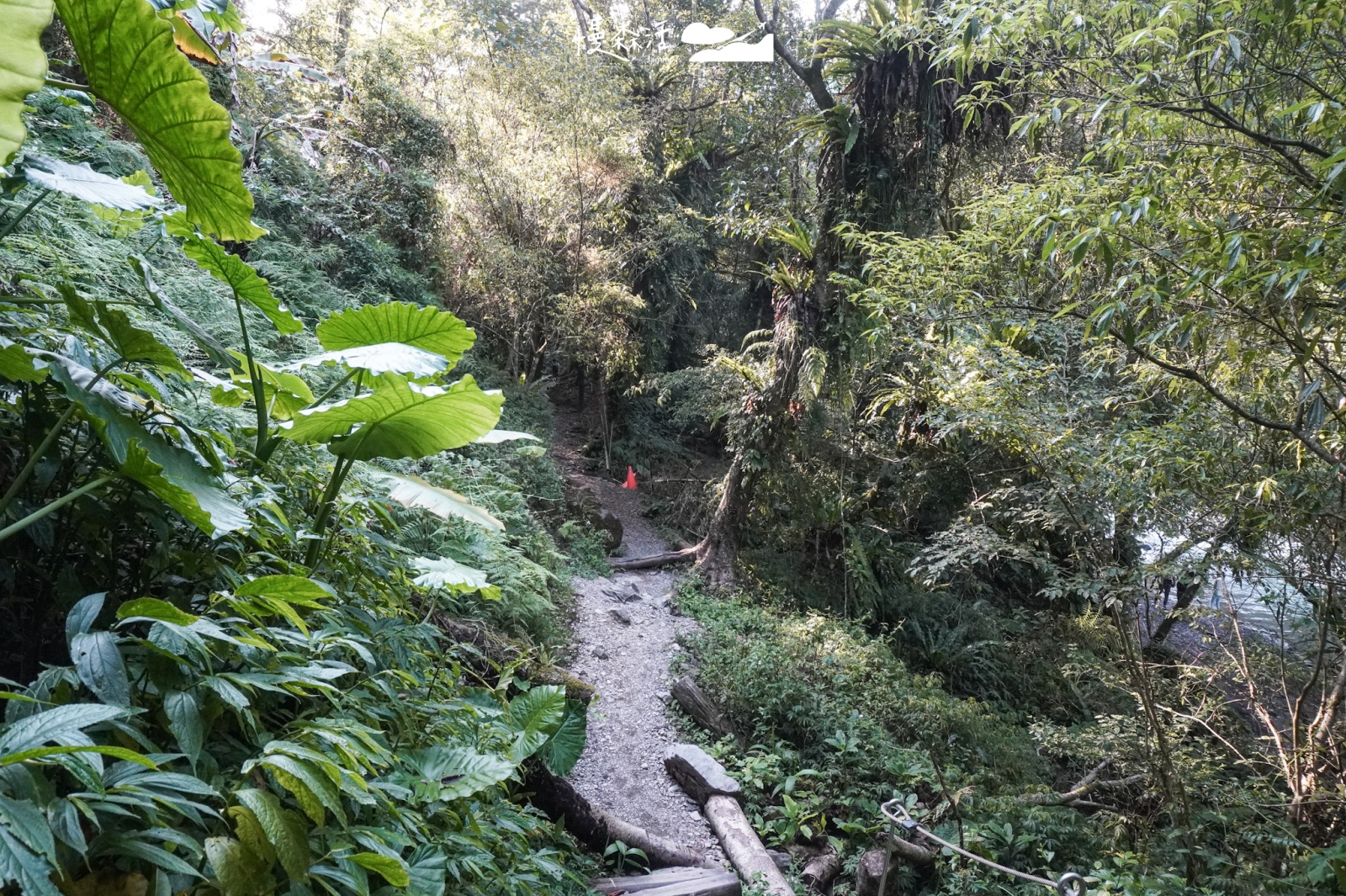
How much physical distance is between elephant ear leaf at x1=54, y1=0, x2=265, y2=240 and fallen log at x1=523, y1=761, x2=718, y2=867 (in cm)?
299

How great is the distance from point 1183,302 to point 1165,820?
3.61 meters

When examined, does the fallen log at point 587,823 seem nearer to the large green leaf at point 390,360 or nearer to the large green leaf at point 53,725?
the large green leaf at point 390,360

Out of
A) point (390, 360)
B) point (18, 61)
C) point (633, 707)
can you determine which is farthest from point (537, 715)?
point (633, 707)

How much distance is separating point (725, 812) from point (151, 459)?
4.05m

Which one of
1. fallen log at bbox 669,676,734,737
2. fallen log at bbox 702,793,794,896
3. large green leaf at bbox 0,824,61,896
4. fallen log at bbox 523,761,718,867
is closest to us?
large green leaf at bbox 0,824,61,896

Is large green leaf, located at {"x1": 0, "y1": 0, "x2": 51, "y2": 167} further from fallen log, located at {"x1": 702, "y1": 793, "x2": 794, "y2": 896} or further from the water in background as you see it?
the water in background

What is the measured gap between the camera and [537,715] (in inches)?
111

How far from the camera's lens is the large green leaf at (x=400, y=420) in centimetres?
192

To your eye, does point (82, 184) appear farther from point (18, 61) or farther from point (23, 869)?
point (23, 869)

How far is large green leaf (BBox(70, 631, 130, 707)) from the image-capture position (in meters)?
1.17

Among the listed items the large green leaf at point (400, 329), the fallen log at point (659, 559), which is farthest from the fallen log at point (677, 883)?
→ the fallen log at point (659, 559)

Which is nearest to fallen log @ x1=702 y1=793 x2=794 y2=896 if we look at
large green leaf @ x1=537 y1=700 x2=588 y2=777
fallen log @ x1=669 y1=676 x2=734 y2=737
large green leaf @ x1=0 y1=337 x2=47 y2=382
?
fallen log @ x1=669 y1=676 x2=734 y2=737

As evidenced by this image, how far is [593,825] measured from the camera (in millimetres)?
3691

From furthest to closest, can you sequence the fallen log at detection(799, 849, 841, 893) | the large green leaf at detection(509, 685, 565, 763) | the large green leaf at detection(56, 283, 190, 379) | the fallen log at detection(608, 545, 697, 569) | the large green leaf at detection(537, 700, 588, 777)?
the fallen log at detection(608, 545, 697, 569) < the fallen log at detection(799, 849, 841, 893) < the large green leaf at detection(537, 700, 588, 777) < the large green leaf at detection(509, 685, 565, 763) < the large green leaf at detection(56, 283, 190, 379)
